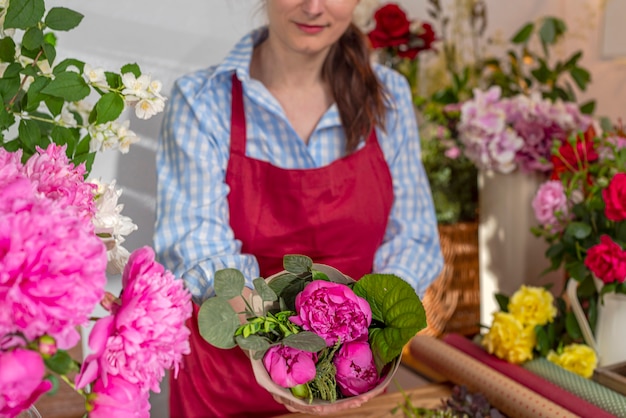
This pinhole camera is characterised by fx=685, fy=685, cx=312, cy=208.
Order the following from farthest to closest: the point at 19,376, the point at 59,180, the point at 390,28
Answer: the point at 390,28 < the point at 59,180 < the point at 19,376

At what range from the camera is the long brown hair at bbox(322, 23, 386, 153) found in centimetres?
119

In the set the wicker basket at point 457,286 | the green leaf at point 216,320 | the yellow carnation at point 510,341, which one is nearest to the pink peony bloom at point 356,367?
the green leaf at point 216,320

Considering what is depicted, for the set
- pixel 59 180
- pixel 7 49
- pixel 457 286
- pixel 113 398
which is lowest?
pixel 457 286

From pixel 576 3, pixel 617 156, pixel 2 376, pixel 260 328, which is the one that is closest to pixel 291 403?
pixel 260 328

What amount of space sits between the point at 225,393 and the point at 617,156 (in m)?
0.70

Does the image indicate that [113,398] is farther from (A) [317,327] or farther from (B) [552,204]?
(B) [552,204]

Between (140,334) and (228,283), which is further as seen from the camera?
(228,283)

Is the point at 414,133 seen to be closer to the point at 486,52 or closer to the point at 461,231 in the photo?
the point at 461,231

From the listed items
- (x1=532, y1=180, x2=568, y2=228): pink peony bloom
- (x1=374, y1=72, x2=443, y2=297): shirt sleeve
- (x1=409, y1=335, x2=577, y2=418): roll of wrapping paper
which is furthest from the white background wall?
(x1=532, y1=180, x2=568, y2=228): pink peony bloom

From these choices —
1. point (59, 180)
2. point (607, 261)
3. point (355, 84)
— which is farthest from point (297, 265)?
point (355, 84)

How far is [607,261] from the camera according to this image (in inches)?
38.3

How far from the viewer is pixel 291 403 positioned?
669 mm

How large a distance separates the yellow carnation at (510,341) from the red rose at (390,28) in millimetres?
745

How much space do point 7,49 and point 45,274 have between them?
34 centimetres
